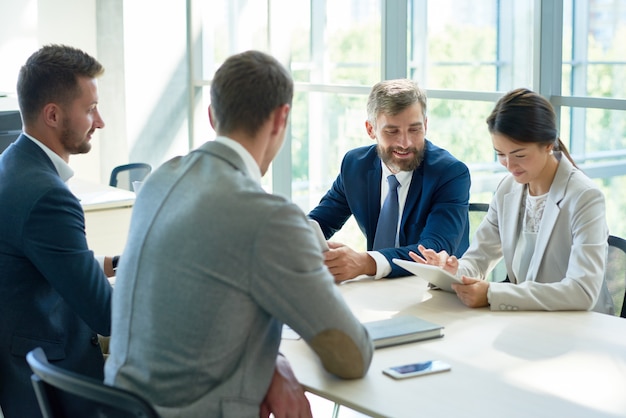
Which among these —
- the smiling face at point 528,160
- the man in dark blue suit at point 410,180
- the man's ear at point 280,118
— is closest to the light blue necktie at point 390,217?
the man in dark blue suit at point 410,180

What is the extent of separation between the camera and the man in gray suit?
6.18 feet

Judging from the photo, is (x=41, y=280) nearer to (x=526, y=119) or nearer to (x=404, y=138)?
(x=404, y=138)

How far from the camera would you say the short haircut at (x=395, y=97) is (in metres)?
3.45

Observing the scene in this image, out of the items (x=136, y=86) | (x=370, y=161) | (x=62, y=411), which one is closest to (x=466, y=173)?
(x=370, y=161)

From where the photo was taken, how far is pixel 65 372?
6.05 feet

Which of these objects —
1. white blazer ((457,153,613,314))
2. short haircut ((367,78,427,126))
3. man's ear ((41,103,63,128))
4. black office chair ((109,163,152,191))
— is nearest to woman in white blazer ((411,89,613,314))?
white blazer ((457,153,613,314))

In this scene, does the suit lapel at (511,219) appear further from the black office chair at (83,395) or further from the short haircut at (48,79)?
the black office chair at (83,395)

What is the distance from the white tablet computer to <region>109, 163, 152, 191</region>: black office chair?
3.01 meters

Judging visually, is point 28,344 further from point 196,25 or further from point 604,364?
point 196,25

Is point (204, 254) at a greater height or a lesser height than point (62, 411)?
greater

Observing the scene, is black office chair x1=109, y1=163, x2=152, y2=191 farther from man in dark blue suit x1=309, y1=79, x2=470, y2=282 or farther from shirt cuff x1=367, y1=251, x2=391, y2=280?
shirt cuff x1=367, y1=251, x2=391, y2=280

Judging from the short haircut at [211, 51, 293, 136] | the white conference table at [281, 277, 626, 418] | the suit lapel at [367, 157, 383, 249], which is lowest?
the white conference table at [281, 277, 626, 418]

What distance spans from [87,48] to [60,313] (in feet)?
16.4

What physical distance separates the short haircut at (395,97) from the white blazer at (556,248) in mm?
495
